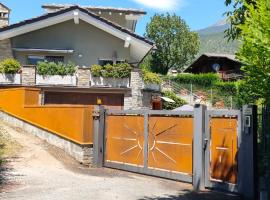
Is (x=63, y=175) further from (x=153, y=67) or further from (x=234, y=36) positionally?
(x=153, y=67)

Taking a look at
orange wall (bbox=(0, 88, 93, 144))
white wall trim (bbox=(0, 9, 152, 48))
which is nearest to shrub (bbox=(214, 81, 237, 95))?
white wall trim (bbox=(0, 9, 152, 48))

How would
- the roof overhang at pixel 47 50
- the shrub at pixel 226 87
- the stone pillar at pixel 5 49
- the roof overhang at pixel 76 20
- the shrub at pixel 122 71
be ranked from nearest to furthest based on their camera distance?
1. the shrub at pixel 122 71
2. the roof overhang at pixel 76 20
3. the roof overhang at pixel 47 50
4. the stone pillar at pixel 5 49
5. the shrub at pixel 226 87

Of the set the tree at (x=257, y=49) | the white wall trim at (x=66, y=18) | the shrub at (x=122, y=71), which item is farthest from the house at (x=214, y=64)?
the tree at (x=257, y=49)

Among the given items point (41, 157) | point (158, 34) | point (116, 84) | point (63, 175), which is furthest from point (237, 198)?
point (158, 34)

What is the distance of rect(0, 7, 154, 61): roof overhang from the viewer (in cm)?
2736

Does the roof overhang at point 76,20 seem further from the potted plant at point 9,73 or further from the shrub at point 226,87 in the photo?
the shrub at point 226,87

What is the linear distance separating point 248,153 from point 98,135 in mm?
6142

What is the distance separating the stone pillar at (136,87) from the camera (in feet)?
83.9

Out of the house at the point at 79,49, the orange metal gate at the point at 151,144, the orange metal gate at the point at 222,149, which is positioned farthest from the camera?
the house at the point at 79,49

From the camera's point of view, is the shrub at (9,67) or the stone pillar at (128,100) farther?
the stone pillar at (128,100)

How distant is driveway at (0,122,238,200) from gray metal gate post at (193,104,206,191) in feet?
1.12

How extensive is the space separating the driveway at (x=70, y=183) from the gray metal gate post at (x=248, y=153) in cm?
58

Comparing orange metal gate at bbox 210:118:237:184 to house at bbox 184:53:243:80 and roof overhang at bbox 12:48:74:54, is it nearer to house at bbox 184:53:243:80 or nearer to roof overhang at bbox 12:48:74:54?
roof overhang at bbox 12:48:74:54

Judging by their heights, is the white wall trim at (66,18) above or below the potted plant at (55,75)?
above
